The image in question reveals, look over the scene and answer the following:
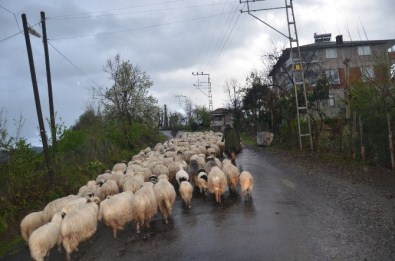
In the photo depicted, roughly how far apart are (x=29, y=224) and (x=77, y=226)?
1.77 metres

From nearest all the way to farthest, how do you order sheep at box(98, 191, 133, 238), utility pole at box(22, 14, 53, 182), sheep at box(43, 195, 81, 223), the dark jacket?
sheep at box(98, 191, 133, 238) < sheep at box(43, 195, 81, 223) < utility pole at box(22, 14, 53, 182) < the dark jacket

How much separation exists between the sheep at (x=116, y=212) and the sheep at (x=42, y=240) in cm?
113

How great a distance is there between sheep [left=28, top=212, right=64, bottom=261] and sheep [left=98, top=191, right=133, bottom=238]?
44.3 inches

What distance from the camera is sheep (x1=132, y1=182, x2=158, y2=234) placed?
31.6 ft

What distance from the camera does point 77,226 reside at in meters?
8.63

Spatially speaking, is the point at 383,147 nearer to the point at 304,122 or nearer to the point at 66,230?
the point at 304,122

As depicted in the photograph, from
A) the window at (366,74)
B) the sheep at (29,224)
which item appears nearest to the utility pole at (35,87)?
the sheep at (29,224)

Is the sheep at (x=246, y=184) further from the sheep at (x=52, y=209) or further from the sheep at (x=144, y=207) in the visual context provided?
the sheep at (x=52, y=209)

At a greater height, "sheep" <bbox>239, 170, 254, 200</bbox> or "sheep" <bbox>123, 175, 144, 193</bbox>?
"sheep" <bbox>123, 175, 144, 193</bbox>

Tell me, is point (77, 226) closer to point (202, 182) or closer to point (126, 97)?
point (202, 182)

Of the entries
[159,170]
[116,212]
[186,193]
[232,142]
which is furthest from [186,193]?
[232,142]

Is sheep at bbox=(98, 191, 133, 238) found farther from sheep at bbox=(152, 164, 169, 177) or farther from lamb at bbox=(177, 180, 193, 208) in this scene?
sheep at bbox=(152, 164, 169, 177)

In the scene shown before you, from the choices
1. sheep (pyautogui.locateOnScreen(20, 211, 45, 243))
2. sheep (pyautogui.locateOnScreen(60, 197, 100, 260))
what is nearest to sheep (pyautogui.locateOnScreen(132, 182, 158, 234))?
sheep (pyautogui.locateOnScreen(60, 197, 100, 260))

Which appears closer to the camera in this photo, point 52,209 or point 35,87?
point 52,209
